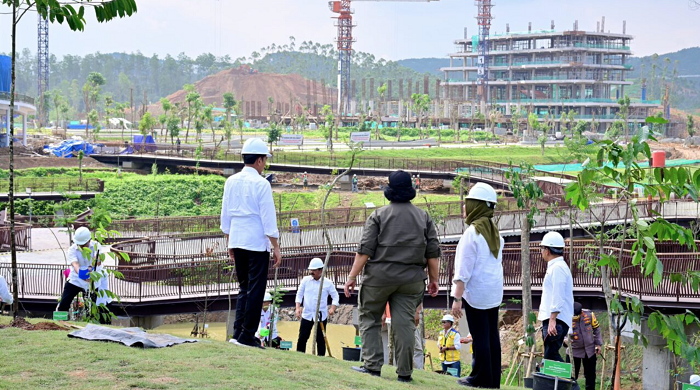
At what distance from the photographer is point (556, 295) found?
912 centimetres

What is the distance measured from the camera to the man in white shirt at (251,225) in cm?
838

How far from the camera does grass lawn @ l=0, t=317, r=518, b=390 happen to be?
6.46 metres

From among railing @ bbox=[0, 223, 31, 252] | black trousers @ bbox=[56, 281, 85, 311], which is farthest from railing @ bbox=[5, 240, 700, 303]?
railing @ bbox=[0, 223, 31, 252]

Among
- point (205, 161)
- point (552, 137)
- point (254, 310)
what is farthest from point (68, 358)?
point (552, 137)

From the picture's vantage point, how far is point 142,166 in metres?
56.2

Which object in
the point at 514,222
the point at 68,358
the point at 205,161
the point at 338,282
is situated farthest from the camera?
the point at 205,161

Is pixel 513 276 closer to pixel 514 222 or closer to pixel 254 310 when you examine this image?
pixel 514 222

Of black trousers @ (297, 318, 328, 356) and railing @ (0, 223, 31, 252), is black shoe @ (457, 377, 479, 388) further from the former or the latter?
railing @ (0, 223, 31, 252)

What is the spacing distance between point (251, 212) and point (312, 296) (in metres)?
4.07

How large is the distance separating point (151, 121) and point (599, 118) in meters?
71.4

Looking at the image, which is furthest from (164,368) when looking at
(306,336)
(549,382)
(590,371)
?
(590,371)

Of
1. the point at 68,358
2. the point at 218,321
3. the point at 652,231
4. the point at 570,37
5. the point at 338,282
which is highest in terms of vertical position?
the point at 570,37

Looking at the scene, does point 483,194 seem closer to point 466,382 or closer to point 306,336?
point 466,382

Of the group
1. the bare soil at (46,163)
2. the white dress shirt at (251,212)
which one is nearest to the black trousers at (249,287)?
the white dress shirt at (251,212)
